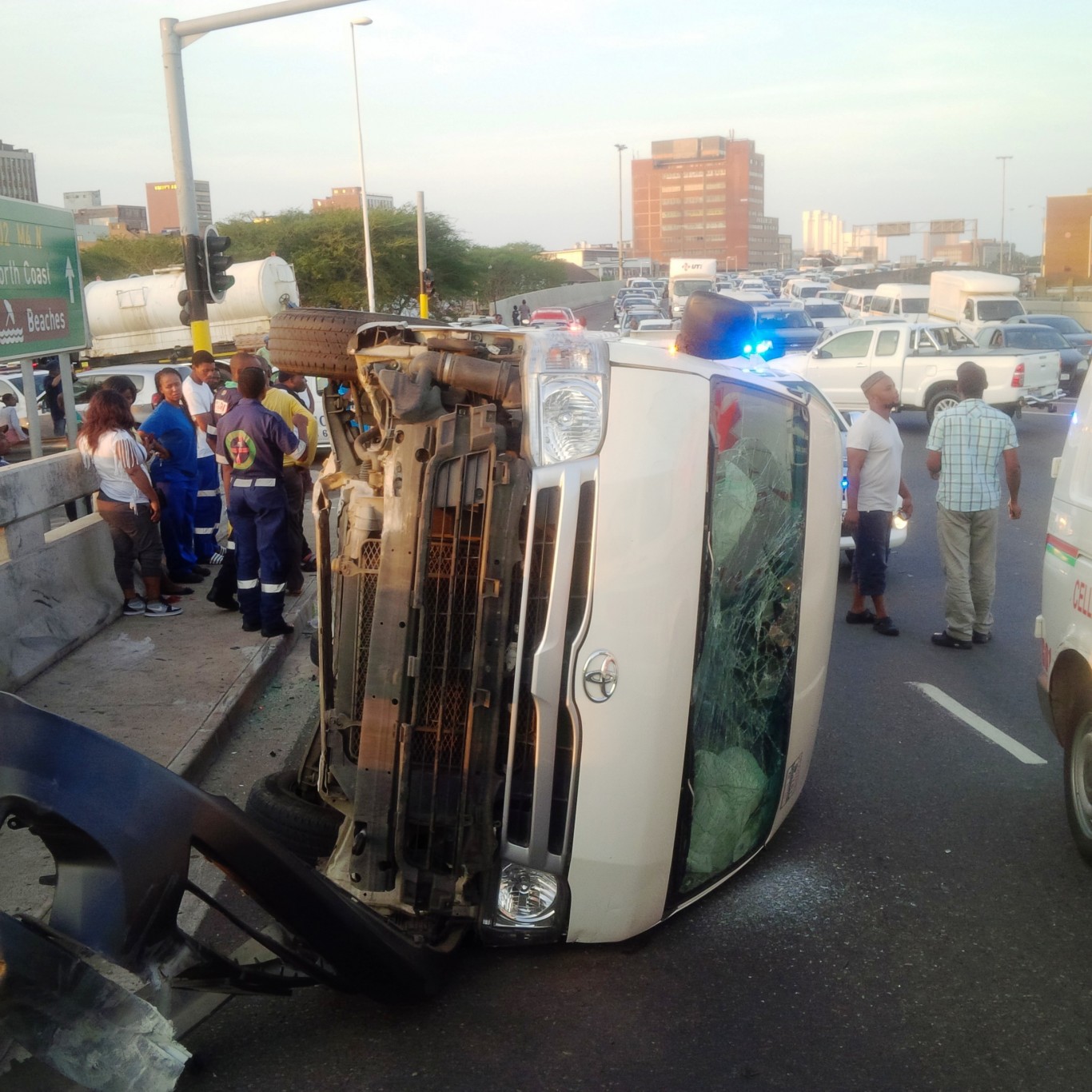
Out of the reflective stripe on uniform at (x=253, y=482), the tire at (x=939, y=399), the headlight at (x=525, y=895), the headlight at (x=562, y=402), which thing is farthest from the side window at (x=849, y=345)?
the headlight at (x=525, y=895)

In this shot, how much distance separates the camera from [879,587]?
8664mm

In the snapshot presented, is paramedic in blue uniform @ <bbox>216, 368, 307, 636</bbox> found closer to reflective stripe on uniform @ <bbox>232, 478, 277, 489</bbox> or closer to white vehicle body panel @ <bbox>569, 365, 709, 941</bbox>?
reflective stripe on uniform @ <bbox>232, 478, 277, 489</bbox>

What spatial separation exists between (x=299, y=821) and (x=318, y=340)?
1.85 metres

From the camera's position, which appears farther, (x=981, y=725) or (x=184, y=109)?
(x=184, y=109)

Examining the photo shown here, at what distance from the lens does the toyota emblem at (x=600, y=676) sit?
3596 millimetres

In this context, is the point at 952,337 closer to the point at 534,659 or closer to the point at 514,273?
the point at 534,659

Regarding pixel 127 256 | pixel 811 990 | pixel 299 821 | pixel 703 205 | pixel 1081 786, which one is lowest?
pixel 811 990

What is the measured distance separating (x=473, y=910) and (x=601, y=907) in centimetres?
41

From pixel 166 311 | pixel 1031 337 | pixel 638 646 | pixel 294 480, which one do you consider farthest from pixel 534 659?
pixel 1031 337

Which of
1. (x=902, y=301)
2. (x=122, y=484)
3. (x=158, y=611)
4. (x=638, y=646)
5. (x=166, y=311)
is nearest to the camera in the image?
(x=638, y=646)

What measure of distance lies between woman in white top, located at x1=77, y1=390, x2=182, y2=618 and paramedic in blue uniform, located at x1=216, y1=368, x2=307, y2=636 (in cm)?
78

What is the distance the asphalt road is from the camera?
11.1 ft

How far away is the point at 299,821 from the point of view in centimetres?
432

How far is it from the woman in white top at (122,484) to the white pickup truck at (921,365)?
1484cm
